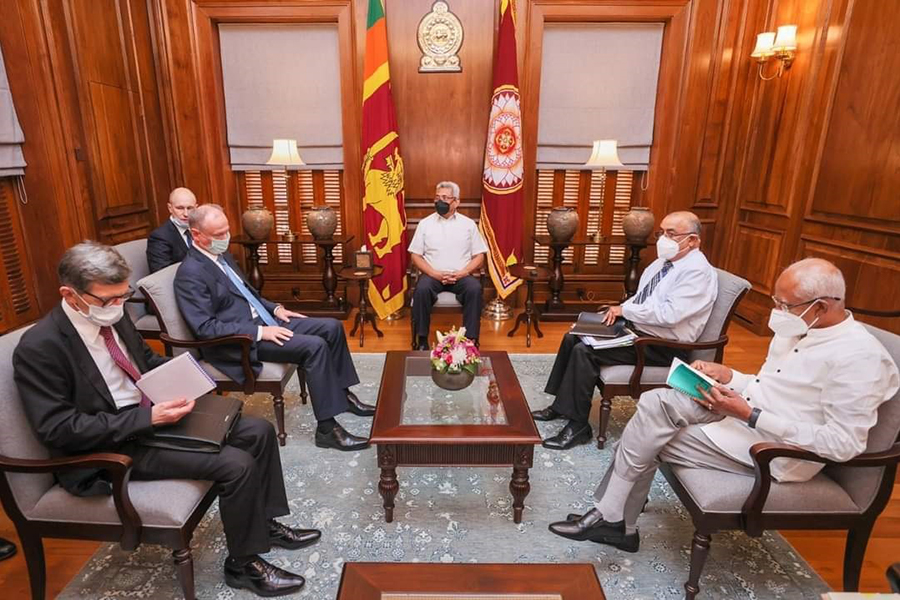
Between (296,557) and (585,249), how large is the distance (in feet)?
13.1

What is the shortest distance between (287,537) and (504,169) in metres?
3.42

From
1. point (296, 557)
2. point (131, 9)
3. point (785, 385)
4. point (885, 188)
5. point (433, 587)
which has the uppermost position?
point (131, 9)

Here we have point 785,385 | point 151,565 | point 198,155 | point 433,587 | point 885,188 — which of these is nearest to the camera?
point 433,587

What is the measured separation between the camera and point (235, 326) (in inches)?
101

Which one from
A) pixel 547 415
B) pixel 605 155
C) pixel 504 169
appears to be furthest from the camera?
pixel 504 169

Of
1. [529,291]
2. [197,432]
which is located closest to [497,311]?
[529,291]

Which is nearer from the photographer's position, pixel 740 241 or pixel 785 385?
pixel 785 385

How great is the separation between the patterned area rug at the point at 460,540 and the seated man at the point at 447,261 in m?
1.37

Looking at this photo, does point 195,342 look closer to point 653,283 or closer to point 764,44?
point 653,283

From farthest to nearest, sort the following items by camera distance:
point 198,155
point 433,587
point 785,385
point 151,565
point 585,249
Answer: point 585,249, point 198,155, point 151,565, point 785,385, point 433,587

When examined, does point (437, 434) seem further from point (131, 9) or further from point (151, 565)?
point (131, 9)

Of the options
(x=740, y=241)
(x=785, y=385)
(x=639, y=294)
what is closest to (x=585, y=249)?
(x=740, y=241)

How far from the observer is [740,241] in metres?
4.75

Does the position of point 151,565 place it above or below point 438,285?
below
